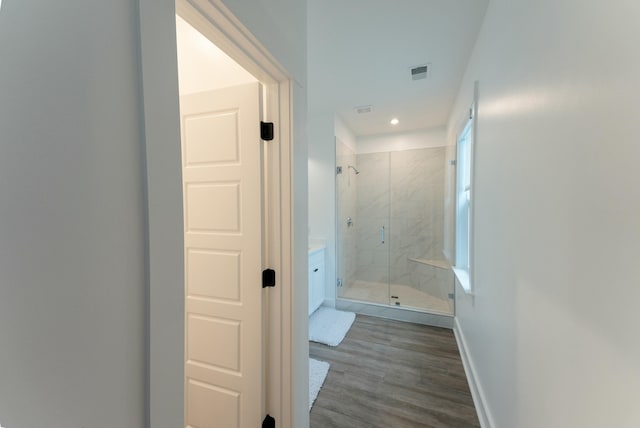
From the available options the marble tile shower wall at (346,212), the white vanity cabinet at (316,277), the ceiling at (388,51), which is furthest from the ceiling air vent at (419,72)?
the white vanity cabinet at (316,277)

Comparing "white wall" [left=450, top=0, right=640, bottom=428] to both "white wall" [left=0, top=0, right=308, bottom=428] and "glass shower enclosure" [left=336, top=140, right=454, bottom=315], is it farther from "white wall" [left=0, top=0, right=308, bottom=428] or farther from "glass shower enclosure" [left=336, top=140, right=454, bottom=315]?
"glass shower enclosure" [left=336, top=140, right=454, bottom=315]

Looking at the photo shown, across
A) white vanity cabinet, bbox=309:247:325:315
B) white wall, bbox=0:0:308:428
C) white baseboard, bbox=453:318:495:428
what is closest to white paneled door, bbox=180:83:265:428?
white wall, bbox=0:0:308:428

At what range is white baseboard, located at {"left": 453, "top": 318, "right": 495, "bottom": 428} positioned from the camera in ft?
4.91

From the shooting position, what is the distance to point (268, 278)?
1270mm

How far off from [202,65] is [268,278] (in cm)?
124

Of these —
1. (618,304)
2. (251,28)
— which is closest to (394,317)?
(618,304)

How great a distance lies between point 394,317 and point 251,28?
3.26m

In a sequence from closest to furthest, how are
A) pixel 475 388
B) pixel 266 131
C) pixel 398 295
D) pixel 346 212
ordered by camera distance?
pixel 266 131
pixel 475 388
pixel 398 295
pixel 346 212

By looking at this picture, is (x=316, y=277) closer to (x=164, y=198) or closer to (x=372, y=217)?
(x=372, y=217)

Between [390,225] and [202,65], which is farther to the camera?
[390,225]

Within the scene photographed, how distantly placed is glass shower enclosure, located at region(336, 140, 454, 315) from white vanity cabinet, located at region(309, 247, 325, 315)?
0.27 meters

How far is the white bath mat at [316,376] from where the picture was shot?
1.87 metres

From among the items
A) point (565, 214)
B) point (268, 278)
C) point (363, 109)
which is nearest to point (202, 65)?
point (268, 278)

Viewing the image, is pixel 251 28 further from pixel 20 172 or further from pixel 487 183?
pixel 487 183
